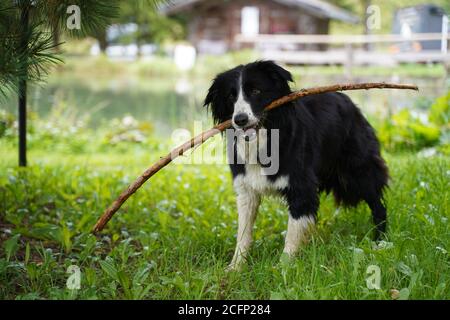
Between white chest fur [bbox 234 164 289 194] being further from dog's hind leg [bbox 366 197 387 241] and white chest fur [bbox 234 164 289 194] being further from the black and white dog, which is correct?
dog's hind leg [bbox 366 197 387 241]

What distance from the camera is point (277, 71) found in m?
3.36

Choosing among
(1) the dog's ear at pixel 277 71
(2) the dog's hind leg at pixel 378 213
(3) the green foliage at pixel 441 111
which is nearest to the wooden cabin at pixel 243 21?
(3) the green foliage at pixel 441 111

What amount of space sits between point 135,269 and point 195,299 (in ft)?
2.10

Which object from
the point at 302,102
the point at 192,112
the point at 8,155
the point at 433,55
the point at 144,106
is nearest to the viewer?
the point at 302,102

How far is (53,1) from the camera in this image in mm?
3533

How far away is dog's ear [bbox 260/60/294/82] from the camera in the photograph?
3348 millimetres

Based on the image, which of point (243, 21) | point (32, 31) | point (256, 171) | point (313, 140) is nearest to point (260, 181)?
point (256, 171)

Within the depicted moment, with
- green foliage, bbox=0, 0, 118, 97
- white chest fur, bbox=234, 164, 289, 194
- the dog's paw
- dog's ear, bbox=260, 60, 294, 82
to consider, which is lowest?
the dog's paw

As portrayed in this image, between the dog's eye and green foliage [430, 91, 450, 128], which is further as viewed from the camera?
green foliage [430, 91, 450, 128]

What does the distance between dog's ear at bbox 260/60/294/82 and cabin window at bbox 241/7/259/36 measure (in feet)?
94.6

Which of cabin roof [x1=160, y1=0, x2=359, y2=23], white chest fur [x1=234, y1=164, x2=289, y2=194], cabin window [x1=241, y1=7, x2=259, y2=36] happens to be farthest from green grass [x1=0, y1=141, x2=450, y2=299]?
cabin window [x1=241, y1=7, x2=259, y2=36]
